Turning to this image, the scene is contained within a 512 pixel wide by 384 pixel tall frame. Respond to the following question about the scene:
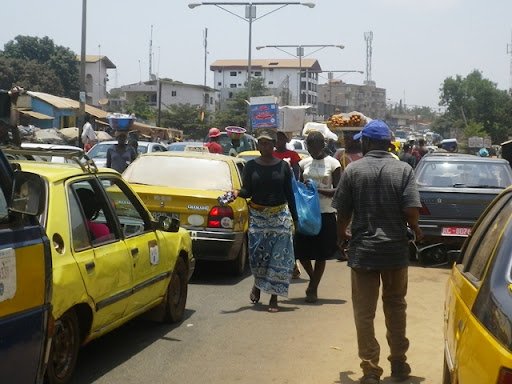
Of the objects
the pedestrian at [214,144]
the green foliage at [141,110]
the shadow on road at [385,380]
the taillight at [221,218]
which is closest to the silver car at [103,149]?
the pedestrian at [214,144]

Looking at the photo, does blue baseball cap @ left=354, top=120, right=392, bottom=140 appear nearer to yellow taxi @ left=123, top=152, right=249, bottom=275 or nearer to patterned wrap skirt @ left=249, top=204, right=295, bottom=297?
patterned wrap skirt @ left=249, top=204, right=295, bottom=297

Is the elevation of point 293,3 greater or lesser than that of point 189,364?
greater

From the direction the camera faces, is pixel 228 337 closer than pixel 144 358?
No

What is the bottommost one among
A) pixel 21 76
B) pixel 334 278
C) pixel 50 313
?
pixel 334 278

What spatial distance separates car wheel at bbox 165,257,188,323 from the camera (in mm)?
7531

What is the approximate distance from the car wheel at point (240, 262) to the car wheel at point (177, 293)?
7.31 feet

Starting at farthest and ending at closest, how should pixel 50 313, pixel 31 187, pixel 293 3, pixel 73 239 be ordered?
pixel 293 3
pixel 73 239
pixel 50 313
pixel 31 187

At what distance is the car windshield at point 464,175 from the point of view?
1212 centimetres

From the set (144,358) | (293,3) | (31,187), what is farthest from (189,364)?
(293,3)

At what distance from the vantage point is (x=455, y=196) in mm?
11773

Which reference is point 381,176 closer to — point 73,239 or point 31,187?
point 73,239

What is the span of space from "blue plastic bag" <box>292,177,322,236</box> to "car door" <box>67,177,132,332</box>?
2.89m

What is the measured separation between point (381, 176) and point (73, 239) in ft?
7.19

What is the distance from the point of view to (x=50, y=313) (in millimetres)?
4121
